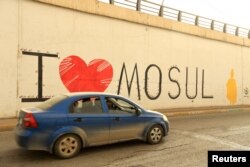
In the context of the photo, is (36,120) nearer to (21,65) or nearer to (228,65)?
(21,65)

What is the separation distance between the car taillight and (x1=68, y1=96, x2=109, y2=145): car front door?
2.49 ft

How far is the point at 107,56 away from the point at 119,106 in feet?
23.5

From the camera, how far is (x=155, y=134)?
26.1ft

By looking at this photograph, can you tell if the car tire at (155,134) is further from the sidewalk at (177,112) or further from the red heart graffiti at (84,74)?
the red heart graffiti at (84,74)

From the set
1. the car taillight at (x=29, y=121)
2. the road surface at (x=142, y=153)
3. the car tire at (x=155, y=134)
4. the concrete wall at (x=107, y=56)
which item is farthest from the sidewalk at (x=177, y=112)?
the car tire at (x=155, y=134)

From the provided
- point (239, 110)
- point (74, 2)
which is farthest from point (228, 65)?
point (74, 2)

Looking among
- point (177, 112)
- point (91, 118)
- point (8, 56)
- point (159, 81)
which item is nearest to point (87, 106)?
point (91, 118)

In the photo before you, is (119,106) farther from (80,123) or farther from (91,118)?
(80,123)

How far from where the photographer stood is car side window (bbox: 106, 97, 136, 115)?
727 cm

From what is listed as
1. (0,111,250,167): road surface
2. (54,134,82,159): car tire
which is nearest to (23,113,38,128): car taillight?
(54,134,82,159): car tire

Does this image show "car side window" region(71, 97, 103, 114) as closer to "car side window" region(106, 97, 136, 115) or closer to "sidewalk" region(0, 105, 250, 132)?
"car side window" region(106, 97, 136, 115)

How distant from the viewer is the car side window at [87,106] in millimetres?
6797

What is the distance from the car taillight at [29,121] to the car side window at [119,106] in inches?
71.7

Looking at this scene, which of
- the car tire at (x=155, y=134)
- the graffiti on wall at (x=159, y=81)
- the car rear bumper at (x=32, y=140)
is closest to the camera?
the car rear bumper at (x=32, y=140)
